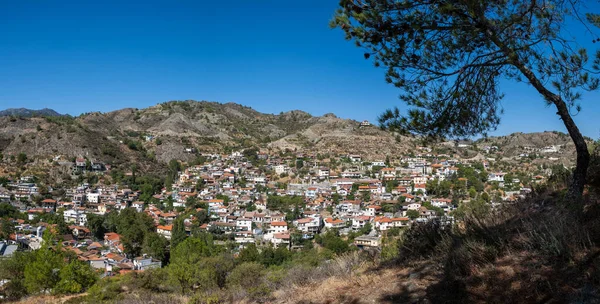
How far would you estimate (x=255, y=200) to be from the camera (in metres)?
43.7

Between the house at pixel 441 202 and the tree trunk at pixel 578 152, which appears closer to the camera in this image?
the tree trunk at pixel 578 152

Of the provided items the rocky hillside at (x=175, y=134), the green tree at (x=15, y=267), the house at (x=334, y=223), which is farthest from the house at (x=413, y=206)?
the green tree at (x=15, y=267)

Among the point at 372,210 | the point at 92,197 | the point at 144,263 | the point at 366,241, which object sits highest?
the point at 92,197

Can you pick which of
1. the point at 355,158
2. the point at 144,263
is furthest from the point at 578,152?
the point at 355,158

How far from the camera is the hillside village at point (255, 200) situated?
28812 millimetres

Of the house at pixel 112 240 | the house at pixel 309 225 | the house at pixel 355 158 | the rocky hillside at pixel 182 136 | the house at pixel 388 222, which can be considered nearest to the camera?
the house at pixel 388 222

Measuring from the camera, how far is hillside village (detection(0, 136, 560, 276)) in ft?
94.5

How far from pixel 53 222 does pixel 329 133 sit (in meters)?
58.8

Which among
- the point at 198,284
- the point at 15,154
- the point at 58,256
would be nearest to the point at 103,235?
the point at 58,256

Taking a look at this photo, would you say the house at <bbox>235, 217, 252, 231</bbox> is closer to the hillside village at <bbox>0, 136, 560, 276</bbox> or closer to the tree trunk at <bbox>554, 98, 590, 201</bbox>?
the hillside village at <bbox>0, 136, 560, 276</bbox>

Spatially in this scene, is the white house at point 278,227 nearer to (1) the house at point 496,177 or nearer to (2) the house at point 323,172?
(2) the house at point 323,172

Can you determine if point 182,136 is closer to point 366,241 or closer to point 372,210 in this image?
point 372,210

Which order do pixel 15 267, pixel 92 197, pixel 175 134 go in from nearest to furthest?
pixel 15 267 → pixel 92 197 → pixel 175 134

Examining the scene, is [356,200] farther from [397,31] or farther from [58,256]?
[397,31]
